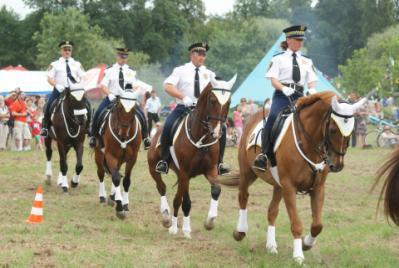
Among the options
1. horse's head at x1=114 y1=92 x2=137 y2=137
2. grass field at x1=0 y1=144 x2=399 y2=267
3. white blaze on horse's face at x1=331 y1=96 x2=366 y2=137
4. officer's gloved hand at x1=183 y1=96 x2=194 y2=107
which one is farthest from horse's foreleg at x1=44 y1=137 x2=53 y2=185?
white blaze on horse's face at x1=331 y1=96 x2=366 y2=137

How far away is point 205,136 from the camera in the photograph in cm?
1101

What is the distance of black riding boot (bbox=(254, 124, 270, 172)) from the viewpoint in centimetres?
991

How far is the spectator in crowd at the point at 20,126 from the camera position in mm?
26891

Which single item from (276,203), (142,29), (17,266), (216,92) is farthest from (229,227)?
(142,29)

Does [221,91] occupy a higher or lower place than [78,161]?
higher

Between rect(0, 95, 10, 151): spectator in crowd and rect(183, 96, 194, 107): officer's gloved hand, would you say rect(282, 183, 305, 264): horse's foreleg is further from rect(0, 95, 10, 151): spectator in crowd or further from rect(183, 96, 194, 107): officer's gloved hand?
rect(0, 95, 10, 151): spectator in crowd

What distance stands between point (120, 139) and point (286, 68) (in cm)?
411

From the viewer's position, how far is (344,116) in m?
8.64

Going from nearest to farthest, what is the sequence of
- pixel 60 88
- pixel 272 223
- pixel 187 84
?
pixel 272 223
pixel 187 84
pixel 60 88

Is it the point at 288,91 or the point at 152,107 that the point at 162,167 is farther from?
the point at 152,107

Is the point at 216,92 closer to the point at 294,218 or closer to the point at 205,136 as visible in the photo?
the point at 205,136

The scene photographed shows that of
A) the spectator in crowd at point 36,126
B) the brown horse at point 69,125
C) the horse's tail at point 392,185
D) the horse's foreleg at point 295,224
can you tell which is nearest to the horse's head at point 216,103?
the horse's foreleg at point 295,224

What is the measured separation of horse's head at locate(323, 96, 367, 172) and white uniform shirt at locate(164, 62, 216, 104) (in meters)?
3.28

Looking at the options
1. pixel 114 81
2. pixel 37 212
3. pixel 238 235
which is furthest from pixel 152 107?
pixel 238 235
